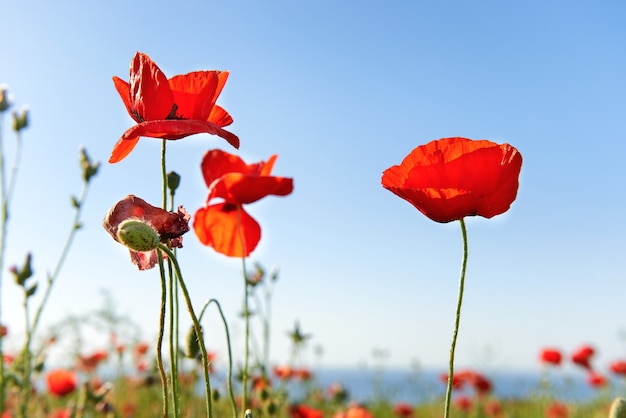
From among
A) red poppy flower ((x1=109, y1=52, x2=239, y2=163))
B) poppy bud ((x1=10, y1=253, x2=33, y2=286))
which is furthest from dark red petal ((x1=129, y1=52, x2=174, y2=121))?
poppy bud ((x1=10, y1=253, x2=33, y2=286))

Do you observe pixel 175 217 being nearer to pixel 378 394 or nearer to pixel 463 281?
pixel 463 281

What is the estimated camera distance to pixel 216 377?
3.28m

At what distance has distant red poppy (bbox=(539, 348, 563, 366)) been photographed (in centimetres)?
541

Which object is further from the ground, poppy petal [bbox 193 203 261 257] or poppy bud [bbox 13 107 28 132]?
poppy bud [bbox 13 107 28 132]

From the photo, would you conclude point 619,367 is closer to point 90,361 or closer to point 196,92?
point 90,361

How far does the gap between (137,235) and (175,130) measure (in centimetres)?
20

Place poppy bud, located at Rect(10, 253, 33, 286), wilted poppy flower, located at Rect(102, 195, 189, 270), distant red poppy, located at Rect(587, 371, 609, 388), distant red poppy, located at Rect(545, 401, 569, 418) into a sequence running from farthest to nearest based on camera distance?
distant red poppy, located at Rect(587, 371, 609, 388) → distant red poppy, located at Rect(545, 401, 569, 418) → poppy bud, located at Rect(10, 253, 33, 286) → wilted poppy flower, located at Rect(102, 195, 189, 270)

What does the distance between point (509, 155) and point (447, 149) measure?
10 cm

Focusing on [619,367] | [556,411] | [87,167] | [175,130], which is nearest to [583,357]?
[619,367]

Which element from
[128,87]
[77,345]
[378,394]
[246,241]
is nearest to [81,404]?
[246,241]

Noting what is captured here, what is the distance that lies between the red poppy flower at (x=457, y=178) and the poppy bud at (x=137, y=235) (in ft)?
1.23

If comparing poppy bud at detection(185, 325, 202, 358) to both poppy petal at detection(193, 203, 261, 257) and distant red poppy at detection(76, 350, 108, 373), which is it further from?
distant red poppy at detection(76, 350, 108, 373)

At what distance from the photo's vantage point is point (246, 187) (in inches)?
62.6

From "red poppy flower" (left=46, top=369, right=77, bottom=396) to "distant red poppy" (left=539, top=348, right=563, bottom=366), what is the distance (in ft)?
11.7
